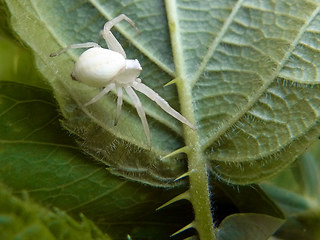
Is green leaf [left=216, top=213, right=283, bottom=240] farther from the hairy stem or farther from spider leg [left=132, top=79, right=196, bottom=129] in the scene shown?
spider leg [left=132, top=79, right=196, bottom=129]

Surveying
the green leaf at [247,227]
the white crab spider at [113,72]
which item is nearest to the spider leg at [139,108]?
the white crab spider at [113,72]

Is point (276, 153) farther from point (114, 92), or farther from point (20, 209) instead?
point (20, 209)

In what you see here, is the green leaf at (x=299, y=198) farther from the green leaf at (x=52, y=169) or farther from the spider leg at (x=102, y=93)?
the spider leg at (x=102, y=93)

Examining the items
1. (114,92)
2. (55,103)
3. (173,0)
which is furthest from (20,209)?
(173,0)

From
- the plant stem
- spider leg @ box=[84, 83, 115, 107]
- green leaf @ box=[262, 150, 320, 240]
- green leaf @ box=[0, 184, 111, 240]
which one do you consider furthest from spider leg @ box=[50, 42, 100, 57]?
green leaf @ box=[262, 150, 320, 240]

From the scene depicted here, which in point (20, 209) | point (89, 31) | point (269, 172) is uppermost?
point (89, 31)

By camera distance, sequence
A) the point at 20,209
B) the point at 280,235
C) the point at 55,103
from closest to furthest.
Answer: the point at 20,209 < the point at 55,103 < the point at 280,235
